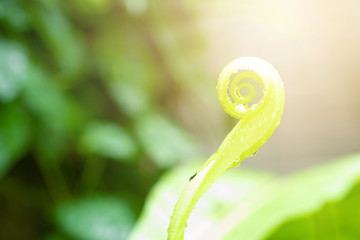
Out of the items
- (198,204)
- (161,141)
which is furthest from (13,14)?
(198,204)

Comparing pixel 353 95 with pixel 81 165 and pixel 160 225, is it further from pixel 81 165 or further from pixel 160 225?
pixel 160 225

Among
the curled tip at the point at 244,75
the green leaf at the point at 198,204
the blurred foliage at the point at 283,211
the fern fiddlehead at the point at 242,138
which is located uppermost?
A: the green leaf at the point at 198,204

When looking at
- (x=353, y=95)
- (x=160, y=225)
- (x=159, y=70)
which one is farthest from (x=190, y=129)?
(x=160, y=225)

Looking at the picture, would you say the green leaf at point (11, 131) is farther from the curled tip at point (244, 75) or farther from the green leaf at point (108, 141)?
the curled tip at point (244, 75)

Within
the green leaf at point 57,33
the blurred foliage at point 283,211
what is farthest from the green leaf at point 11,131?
the blurred foliage at point 283,211

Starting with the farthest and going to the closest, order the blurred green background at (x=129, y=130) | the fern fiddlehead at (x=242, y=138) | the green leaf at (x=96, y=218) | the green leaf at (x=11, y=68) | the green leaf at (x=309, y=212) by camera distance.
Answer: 1. the green leaf at (x=96, y=218)
2. the green leaf at (x=11, y=68)
3. the blurred green background at (x=129, y=130)
4. the green leaf at (x=309, y=212)
5. the fern fiddlehead at (x=242, y=138)

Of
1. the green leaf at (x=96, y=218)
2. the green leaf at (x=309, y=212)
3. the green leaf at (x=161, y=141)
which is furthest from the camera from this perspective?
the green leaf at (x=161, y=141)
